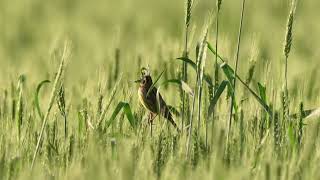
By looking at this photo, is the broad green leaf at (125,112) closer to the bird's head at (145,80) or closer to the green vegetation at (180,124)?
the green vegetation at (180,124)

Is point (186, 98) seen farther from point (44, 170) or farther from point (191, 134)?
point (44, 170)

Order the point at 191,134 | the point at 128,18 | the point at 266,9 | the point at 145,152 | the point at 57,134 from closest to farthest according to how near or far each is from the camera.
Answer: the point at 145,152, the point at 191,134, the point at 57,134, the point at 128,18, the point at 266,9

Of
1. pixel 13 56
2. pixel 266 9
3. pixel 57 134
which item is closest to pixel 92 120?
pixel 57 134

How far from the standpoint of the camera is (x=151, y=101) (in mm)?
3490

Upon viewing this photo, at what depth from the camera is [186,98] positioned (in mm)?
3516

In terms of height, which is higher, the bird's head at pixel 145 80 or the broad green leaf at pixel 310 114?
the bird's head at pixel 145 80

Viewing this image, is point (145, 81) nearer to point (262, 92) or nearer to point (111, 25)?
point (262, 92)

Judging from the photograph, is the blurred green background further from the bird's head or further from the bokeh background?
the bird's head

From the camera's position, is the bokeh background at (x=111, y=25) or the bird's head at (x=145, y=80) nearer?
the bird's head at (x=145, y=80)

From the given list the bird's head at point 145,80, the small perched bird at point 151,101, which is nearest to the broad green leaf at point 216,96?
the small perched bird at point 151,101

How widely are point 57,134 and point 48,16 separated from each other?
729 cm

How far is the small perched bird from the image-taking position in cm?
340

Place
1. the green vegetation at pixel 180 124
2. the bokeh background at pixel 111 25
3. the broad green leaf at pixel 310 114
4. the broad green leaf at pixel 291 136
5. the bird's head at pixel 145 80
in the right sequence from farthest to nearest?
the bokeh background at pixel 111 25, the bird's head at pixel 145 80, the broad green leaf at pixel 310 114, the broad green leaf at pixel 291 136, the green vegetation at pixel 180 124

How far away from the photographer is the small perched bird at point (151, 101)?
3401 mm
